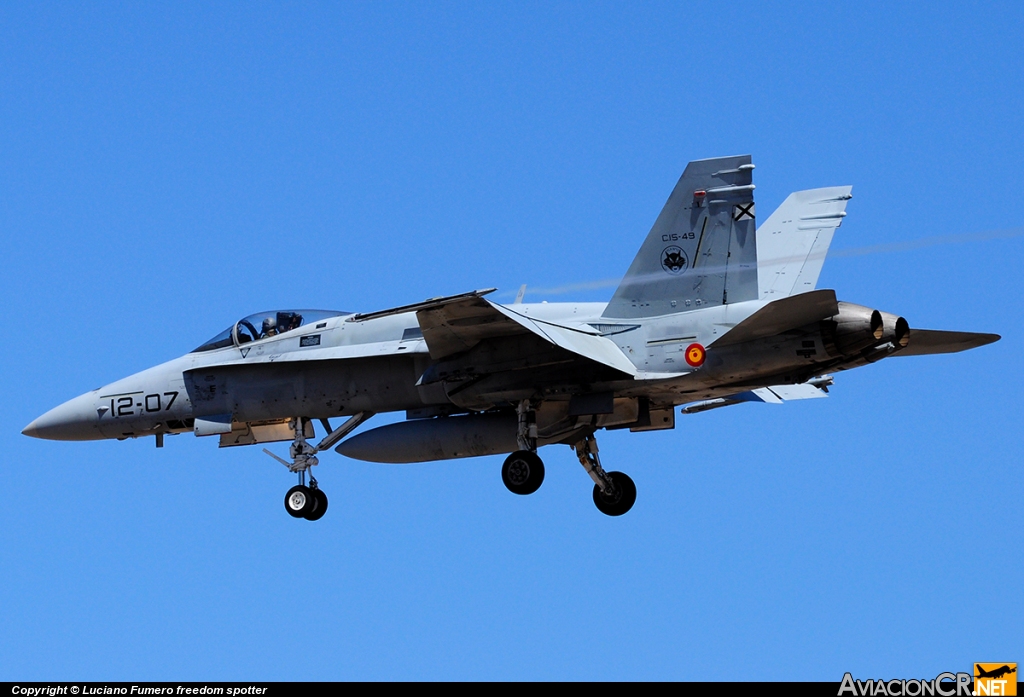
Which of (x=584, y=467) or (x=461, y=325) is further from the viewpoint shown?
(x=584, y=467)

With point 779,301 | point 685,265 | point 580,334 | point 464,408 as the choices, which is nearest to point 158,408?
point 464,408

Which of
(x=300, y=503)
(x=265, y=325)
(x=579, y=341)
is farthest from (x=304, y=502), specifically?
(x=579, y=341)

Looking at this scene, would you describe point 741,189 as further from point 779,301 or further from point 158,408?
point 158,408

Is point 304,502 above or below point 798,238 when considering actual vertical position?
below

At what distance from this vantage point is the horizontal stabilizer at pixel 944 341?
21031mm

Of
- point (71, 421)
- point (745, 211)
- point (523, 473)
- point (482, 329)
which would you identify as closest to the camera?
point (482, 329)

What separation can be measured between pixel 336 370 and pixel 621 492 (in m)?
4.57

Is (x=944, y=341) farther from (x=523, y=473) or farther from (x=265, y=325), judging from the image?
(x=265, y=325)

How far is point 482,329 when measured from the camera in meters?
21.1

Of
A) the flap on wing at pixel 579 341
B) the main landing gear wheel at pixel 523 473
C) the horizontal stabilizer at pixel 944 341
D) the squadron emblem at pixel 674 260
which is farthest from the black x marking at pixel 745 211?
the main landing gear wheel at pixel 523 473

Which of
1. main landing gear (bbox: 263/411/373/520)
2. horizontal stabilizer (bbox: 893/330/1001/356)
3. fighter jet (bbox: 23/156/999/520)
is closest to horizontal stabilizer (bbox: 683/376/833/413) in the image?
fighter jet (bbox: 23/156/999/520)

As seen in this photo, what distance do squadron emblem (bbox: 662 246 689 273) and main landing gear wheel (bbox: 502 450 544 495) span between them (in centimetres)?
316

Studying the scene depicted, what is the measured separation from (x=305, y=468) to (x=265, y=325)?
223cm

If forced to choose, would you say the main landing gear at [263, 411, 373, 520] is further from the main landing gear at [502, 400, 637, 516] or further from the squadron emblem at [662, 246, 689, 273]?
the squadron emblem at [662, 246, 689, 273]
